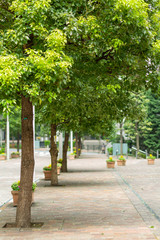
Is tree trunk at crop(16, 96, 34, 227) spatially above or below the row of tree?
below

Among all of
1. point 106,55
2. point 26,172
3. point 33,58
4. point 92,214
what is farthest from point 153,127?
point 33,58

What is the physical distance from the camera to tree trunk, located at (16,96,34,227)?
30.7 feet

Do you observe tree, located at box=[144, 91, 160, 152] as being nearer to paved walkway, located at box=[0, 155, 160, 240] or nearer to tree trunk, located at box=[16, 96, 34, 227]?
paved walkway, located at box=[0, 155, 160, 240]

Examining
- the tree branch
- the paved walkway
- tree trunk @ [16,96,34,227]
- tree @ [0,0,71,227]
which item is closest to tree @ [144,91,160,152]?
the paved walkway

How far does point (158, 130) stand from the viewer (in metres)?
53.0

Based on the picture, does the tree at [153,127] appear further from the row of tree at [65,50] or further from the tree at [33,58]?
the tree at [33,58]

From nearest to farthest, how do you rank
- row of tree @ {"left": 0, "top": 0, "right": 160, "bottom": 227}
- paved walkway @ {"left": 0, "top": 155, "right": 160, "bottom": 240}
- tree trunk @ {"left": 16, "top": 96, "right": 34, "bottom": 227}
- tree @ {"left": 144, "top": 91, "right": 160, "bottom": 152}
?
1. row of tree @ {"left": 0, "top": 0, "right": 160, "bottom": 227}
2. paved walkway @ {"left": 0, "top": 155, "right": 160, "bottom": 240}
3. tree trunk @ {"left": 16, "top": 96, "right": 34, "bottom": 227}
4. tree @ {"left": 144, "top": 91, "right": 160, "bottom": 152}

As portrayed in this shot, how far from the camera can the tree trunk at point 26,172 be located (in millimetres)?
9367

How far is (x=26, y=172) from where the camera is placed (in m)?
9.48

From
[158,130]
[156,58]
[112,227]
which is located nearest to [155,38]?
[156,58]

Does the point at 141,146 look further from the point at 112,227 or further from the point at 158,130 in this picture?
the point at 112,227

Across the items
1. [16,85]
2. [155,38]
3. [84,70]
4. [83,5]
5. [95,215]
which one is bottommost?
[95,215]

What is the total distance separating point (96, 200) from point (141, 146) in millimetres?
43796

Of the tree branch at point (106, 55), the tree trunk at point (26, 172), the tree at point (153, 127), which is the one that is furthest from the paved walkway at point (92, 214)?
the tree at point (153, 127)
